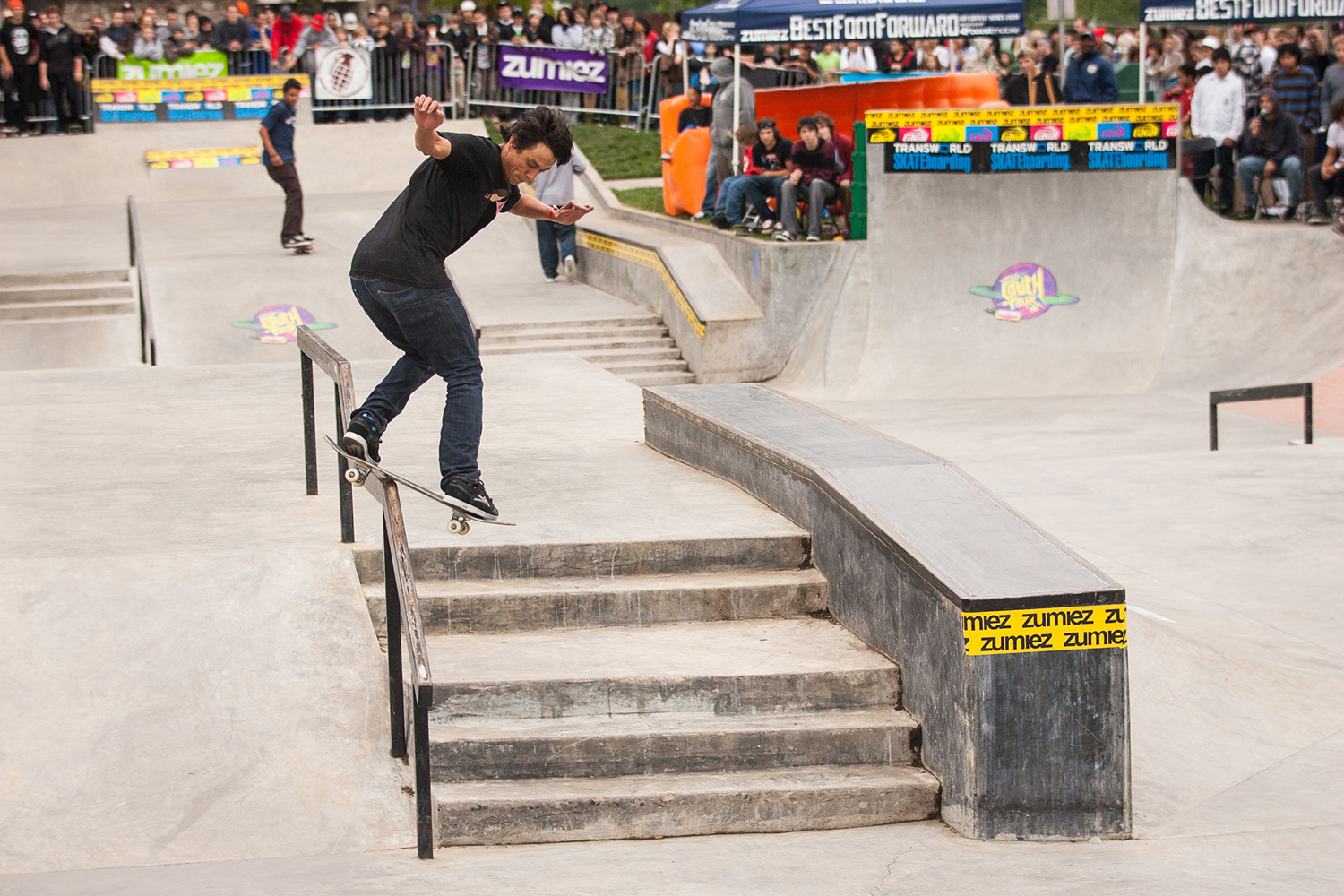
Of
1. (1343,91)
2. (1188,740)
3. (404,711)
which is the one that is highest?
(1343,91)

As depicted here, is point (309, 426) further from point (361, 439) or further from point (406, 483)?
point (406, 483)

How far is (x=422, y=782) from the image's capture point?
12.4ft

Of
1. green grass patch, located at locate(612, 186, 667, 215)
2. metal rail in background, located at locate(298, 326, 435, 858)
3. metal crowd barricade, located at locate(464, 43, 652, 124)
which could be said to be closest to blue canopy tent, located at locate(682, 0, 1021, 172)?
green grass patch, located at locate(612, 186, 667, 215)

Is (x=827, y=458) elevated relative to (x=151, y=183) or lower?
lower

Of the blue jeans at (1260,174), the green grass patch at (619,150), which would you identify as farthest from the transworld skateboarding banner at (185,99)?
the blue jeans at (1260,174)

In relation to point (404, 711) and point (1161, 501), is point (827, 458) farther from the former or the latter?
point (1161, 501)

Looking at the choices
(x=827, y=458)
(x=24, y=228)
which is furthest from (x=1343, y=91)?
(x=24, y=228)

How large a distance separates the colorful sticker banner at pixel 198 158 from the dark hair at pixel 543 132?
18.5 m

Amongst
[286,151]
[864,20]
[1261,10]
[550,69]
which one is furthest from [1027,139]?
[550,69]

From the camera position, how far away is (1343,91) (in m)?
14.1

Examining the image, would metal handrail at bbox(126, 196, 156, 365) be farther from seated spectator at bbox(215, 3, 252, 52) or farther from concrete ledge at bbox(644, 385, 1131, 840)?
seated spectator at bbox(215, 3, 252, 52)

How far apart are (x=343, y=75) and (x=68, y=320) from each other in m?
9.93

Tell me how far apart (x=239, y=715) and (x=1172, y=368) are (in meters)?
11.4

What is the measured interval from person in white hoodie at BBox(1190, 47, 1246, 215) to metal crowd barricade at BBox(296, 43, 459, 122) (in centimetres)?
1235
